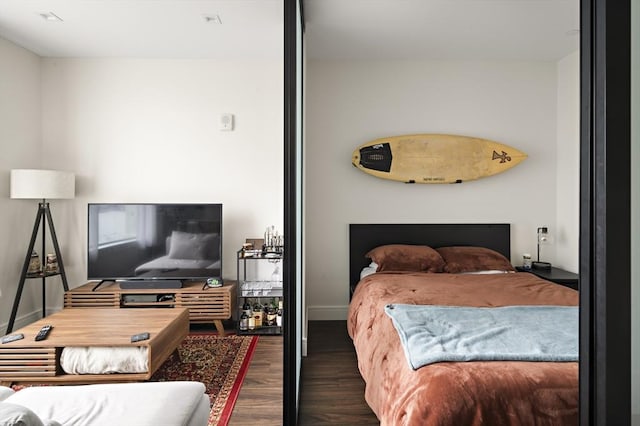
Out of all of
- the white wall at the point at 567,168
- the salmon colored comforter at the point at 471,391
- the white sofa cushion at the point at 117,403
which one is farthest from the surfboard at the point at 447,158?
the white sofa cushion at the point at 117,403

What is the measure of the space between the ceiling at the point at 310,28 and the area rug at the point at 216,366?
2.64 metres

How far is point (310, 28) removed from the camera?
10.9ft

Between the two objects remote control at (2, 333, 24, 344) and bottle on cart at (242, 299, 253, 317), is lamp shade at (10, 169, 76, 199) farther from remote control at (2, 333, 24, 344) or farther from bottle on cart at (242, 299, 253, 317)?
bottle on cart at (242, 299, 253, 317)

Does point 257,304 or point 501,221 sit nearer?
point 257,304

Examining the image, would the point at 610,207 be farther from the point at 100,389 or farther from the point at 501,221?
the point at 501,221

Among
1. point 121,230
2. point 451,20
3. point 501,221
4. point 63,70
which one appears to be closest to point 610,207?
point 451,20

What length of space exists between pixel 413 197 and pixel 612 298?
3.42 meters

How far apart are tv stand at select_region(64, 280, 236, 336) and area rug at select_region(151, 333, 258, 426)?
0.20 m

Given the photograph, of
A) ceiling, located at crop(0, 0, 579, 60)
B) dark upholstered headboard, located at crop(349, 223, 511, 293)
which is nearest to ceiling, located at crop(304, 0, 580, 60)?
ceiling, located at crop(0, 0, 579, 60)

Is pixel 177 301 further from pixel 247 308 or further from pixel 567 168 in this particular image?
pixel 567 168

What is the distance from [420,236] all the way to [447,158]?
825mm

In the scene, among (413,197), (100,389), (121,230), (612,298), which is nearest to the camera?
(612,298)

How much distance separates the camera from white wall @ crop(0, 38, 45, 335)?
141 inches

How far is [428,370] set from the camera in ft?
5.09
